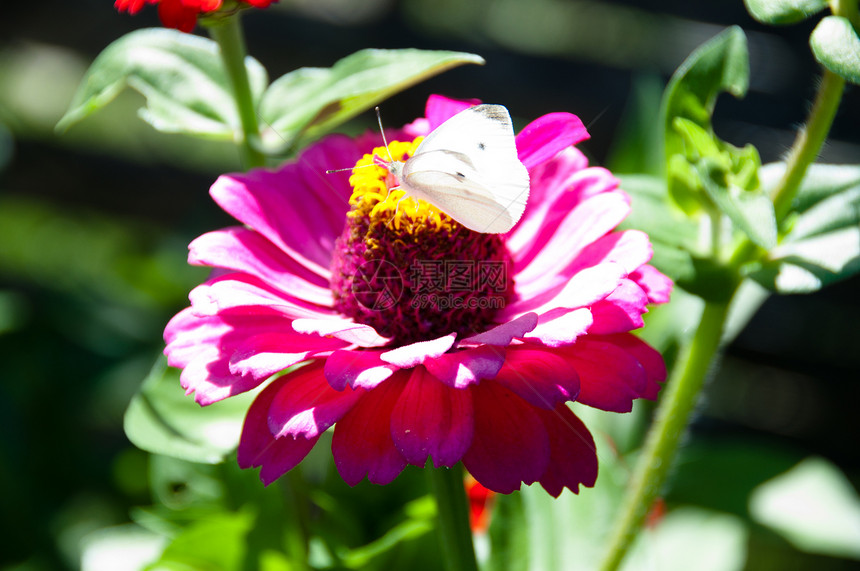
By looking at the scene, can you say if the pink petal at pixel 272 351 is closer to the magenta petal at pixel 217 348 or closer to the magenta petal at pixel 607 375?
the magenta petal at pixel 217 348

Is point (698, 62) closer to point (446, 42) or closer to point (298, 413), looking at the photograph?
point (298, 413)

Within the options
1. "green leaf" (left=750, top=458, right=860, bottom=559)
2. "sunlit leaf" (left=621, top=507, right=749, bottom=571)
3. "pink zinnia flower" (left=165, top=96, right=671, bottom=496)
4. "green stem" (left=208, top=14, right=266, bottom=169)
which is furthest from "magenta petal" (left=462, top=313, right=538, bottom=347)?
"green leaf" (left=750, top=458, right=860, bottom=559)

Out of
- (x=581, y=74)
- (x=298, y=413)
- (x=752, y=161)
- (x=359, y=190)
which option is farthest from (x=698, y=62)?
(x=581, y=74)

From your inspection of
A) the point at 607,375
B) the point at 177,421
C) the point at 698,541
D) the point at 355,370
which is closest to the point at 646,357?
the point at 607,375

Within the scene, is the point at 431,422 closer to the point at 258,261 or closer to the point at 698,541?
the point at 258,261

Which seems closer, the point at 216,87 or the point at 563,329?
the point at 563,329

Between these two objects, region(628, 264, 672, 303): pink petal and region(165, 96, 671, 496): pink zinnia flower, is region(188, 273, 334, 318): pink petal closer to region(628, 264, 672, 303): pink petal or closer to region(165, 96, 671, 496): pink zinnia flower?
region(165, 96, 671, 496): pink zinnia flower

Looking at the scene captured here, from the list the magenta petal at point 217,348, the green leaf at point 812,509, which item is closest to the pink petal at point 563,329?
the magenta petal at point 217,348
